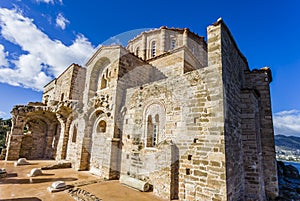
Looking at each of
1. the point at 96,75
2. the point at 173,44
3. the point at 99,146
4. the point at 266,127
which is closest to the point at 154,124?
the point at 99,146

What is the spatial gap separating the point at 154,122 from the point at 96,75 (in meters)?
6.21

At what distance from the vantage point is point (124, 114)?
8547 mm

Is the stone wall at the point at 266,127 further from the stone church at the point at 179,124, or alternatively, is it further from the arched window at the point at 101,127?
the arched window at the point at 101,127

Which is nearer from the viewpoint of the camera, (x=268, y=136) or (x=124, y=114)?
(x=268, y=136)

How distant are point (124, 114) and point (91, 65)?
492cm

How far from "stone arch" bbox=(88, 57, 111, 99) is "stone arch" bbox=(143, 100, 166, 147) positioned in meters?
4.79

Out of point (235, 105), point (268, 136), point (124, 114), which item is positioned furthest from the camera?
point (124, 114)

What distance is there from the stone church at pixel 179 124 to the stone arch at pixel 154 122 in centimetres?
4

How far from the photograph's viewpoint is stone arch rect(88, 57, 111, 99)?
425 inches

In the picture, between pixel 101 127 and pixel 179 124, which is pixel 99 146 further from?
pixel 179 124

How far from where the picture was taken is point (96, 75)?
11234 mm

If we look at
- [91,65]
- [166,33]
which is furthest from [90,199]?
[166,33]

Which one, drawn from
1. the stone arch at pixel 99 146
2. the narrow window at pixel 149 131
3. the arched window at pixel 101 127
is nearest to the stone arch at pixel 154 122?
the narrow window at pixel 149 131

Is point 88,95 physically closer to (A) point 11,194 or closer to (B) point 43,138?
(A) point 11,194
